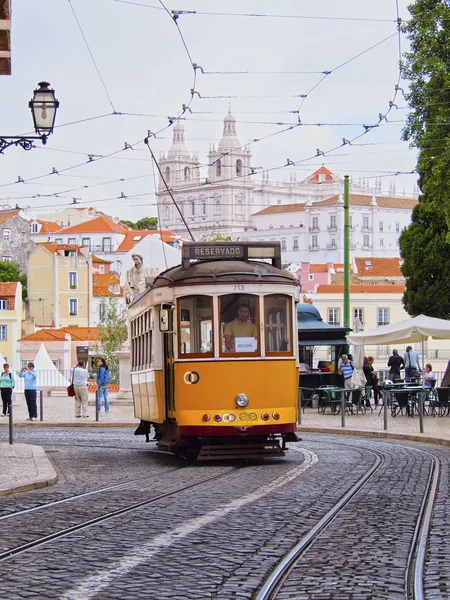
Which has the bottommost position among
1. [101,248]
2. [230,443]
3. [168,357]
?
[230,443]

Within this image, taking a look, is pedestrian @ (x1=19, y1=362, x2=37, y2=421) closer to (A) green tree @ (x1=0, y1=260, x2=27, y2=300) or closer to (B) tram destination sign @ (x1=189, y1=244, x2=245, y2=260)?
(B) tram destination sign @ (x1=189, y1=244, x2=245, y2=260)

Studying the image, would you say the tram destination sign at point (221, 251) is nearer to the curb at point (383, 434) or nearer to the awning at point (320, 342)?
the curb at point (383, 434)

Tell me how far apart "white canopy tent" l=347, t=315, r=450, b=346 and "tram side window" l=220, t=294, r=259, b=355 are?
46.9 feet

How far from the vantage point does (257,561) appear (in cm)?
803

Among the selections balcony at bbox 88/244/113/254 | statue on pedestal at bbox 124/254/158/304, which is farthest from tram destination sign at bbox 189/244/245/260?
balcony at bbox 88/244/113/254

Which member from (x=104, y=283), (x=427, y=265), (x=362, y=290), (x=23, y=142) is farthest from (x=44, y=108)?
(x=104, y=283)

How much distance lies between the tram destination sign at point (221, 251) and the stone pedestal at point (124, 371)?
20665 mm

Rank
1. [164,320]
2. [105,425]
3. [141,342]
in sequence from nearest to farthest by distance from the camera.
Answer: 1. [164,320]
2. [141,342]
3. [105,425]

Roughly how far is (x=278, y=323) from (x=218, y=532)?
713 cm

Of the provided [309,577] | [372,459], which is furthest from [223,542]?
[372,459]

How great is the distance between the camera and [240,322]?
16156 mm

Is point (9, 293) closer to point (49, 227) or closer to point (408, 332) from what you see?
point (408, 332)

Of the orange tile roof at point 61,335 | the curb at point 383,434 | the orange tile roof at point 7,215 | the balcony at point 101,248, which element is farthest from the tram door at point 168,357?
the balcony at point 101,248

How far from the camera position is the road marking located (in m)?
7.00
